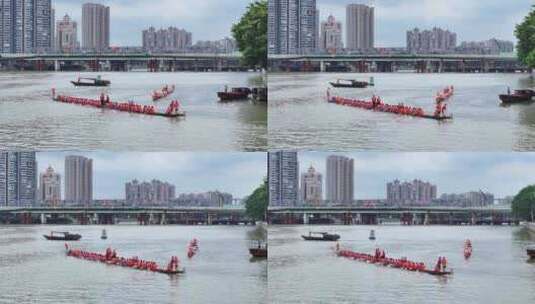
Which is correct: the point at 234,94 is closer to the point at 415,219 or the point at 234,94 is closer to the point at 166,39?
the point at 166,39

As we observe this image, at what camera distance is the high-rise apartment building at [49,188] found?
919 centimetres

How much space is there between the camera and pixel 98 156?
8977 millimetres

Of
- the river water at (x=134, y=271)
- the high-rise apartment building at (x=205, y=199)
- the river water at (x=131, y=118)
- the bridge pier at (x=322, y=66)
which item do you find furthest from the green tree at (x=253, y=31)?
the river water at (x=134, y=271)

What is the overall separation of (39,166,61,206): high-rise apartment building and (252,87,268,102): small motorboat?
1.64m

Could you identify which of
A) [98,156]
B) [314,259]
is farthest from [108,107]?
[314,259]

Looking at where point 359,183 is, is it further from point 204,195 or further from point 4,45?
point 4,45

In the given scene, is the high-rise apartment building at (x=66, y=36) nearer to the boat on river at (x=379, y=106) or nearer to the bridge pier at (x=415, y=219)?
the boat on river at (x=379, y=106)

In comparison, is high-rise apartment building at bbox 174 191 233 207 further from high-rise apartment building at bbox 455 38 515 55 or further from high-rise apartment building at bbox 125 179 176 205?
high-rise apartment building at bbox 455 38 515 55

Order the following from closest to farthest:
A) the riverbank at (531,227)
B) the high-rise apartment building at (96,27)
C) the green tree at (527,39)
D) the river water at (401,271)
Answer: the river water at (401,271) < the green tree at (527,39) < the riverbank at (531,227) < the high-rise apartment building at (96,27)

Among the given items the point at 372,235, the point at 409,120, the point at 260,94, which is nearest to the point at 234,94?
the point at 260,94

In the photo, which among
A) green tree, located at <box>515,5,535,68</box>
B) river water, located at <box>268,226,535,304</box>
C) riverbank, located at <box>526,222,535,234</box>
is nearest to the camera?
river water, located at <box>268,226,535,304</box>

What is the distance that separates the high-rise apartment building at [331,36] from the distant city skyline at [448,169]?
0.87 m

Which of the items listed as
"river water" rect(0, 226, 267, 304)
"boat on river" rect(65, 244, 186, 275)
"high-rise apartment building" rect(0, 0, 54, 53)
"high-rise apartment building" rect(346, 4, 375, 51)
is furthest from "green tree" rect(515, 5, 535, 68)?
"high-rise apartment building" rect(0, 0, 54, 53)

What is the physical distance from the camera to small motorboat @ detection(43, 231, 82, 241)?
30.6 feet
